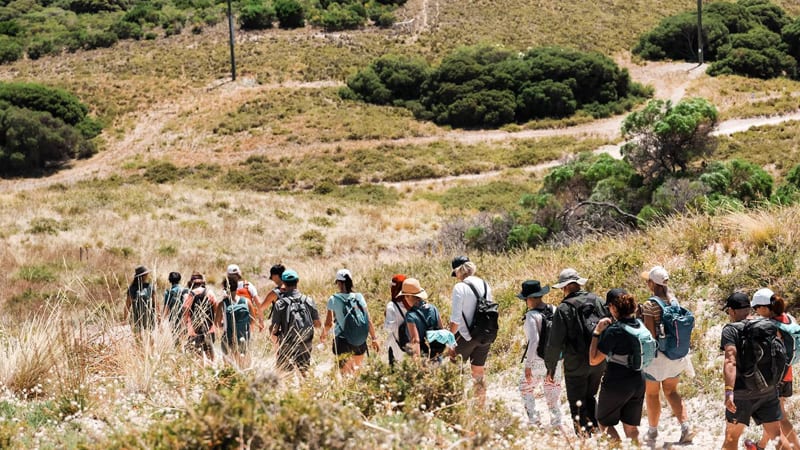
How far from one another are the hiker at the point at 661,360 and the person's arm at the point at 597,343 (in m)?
0.51


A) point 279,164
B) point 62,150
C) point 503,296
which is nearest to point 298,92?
point 279,164

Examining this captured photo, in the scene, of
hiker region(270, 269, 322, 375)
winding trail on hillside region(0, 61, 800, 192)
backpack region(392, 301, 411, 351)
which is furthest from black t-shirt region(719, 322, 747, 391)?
winding trail on hillside region(0, 61, 800, 192)

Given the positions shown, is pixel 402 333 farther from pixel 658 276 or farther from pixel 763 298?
pixel 763 298

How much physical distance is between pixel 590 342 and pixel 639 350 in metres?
0.52

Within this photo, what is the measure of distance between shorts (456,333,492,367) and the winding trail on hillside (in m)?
29.2

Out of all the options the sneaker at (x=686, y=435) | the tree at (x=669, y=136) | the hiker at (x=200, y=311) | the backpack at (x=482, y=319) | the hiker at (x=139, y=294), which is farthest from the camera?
the tree at (x=669, y=136)

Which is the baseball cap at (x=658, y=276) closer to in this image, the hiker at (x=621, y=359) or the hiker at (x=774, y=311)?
the hiker at (x=621, y=359)

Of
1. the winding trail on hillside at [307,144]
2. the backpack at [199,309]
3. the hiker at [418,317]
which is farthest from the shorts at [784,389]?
the winding trail on hillside at [307,144]

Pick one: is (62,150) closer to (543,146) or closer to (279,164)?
(279,164)

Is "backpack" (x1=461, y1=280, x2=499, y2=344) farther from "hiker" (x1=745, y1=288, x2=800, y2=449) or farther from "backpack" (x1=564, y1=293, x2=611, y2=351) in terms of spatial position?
"hiker" (x1=745, y1=288, x2=800, y2=449)

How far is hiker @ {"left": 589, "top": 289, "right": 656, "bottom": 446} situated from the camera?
557 cm

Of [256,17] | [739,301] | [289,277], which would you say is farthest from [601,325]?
[256,17]

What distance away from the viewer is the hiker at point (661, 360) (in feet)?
19.7

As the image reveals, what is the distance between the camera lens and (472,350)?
6.90 metres
